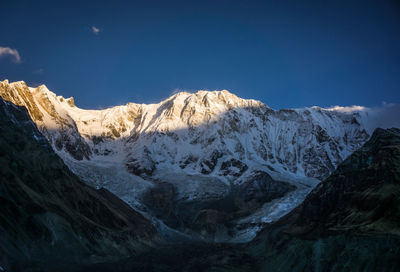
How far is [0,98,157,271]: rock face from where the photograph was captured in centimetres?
4941

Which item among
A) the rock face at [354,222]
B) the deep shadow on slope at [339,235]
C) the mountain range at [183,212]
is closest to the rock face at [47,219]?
the mountain range at [183,212]

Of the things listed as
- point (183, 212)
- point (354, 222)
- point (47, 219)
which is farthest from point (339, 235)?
point (183, 212)

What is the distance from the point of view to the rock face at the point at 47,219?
49406mm

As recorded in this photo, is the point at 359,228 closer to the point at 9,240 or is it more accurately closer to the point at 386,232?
the point at 386,232

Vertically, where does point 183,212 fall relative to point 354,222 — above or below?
above

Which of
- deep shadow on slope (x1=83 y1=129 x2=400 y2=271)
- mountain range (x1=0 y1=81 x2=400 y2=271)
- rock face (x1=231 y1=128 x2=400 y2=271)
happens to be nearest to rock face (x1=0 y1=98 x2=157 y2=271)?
mountain range (x1=0 y1=81 x2=400 y2=271)

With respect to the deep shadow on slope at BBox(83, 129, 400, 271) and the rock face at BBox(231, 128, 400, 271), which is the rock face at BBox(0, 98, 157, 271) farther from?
the rock face at BBox(231, 128, 400, 271)

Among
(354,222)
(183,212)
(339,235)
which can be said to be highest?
(183,212)

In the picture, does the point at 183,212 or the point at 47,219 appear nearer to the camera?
the point at 47,219

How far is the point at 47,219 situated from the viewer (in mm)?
57688

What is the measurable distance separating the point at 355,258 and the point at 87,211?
58.7 metres

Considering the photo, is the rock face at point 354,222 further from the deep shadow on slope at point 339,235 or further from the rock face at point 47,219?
the rock face at point 47,219

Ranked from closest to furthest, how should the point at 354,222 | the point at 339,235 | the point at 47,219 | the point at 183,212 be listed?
the point at 339,235, the point at 354,222, the point at 47,219, the point at 183,212

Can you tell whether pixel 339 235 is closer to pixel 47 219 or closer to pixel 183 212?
pixel 47 219
